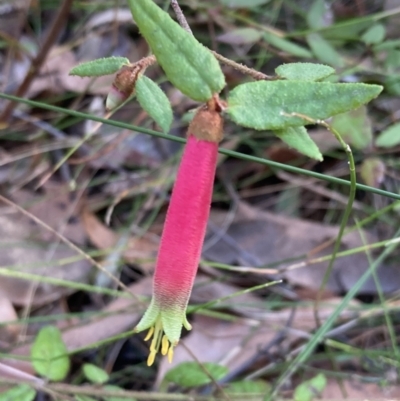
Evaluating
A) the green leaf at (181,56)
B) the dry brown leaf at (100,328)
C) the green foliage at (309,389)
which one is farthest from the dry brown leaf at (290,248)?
the green leaf at (181,56)

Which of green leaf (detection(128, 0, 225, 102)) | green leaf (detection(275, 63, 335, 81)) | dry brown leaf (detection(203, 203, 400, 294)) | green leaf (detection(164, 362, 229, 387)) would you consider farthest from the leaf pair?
dry brown leaf (detection(203, 203, 400, 294))

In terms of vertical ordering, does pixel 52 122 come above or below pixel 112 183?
above

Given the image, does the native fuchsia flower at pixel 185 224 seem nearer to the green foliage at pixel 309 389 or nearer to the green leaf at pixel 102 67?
the green leaf at pixel 102 67

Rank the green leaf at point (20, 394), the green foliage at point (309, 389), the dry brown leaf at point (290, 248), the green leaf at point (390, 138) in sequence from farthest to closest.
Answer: the dry brown leaf at point (290, 248)
the green leaf at point (390, 138)
the green foliage at point (309, 389)
the green leaf at point (20, 394)

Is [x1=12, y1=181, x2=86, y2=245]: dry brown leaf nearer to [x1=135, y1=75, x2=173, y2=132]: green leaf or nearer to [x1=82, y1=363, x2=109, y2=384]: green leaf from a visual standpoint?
[x1=82, y1=363, x2=109, y2=384]: green leaf

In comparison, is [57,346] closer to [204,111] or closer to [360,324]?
[204,111]

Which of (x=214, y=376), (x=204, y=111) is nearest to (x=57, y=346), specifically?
(x=214, y=376)
